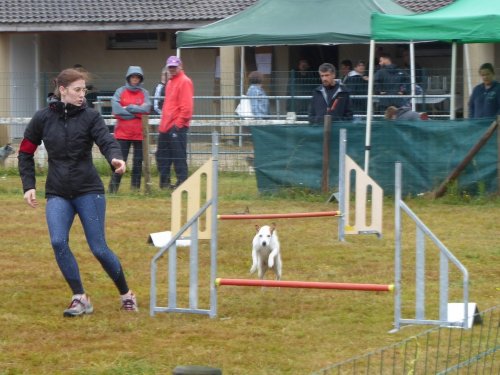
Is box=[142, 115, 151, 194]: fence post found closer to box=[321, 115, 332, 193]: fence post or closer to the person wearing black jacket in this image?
box=[321, 115, 332, 193]: fence post

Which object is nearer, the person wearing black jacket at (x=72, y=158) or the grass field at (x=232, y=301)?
the grass field at (x=232, y=301)

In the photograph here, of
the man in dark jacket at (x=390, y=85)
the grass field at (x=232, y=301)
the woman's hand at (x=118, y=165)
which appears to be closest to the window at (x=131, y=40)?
the man in dark jacket at (x=390, y=85)

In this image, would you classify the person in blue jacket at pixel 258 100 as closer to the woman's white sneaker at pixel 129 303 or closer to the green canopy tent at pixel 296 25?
the green canopy tent at pixel 296 25

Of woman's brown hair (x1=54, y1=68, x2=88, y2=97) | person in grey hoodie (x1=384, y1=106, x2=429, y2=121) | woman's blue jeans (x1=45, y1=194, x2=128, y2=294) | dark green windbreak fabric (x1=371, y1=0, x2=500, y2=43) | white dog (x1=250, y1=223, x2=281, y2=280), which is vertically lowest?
white dog (x1=250, y1=223, x2=281, y2=280)

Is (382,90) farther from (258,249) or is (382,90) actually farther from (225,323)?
(225,323)

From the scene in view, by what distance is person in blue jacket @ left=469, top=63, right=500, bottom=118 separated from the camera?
593 inches

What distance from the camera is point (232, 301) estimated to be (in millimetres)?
8641

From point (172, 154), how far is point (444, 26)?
390cm

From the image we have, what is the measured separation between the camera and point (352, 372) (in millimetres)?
6480

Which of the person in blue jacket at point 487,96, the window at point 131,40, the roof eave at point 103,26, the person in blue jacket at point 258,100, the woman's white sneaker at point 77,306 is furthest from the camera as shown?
the window at point 131,40

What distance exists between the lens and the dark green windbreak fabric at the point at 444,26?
547 inches

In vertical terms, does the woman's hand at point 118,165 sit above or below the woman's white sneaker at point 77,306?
above

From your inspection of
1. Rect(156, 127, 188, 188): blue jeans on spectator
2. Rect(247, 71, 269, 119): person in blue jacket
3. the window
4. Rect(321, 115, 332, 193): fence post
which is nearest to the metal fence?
Rect(321, 115, 332, 193): fence post

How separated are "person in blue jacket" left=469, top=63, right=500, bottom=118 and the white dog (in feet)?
22.1
